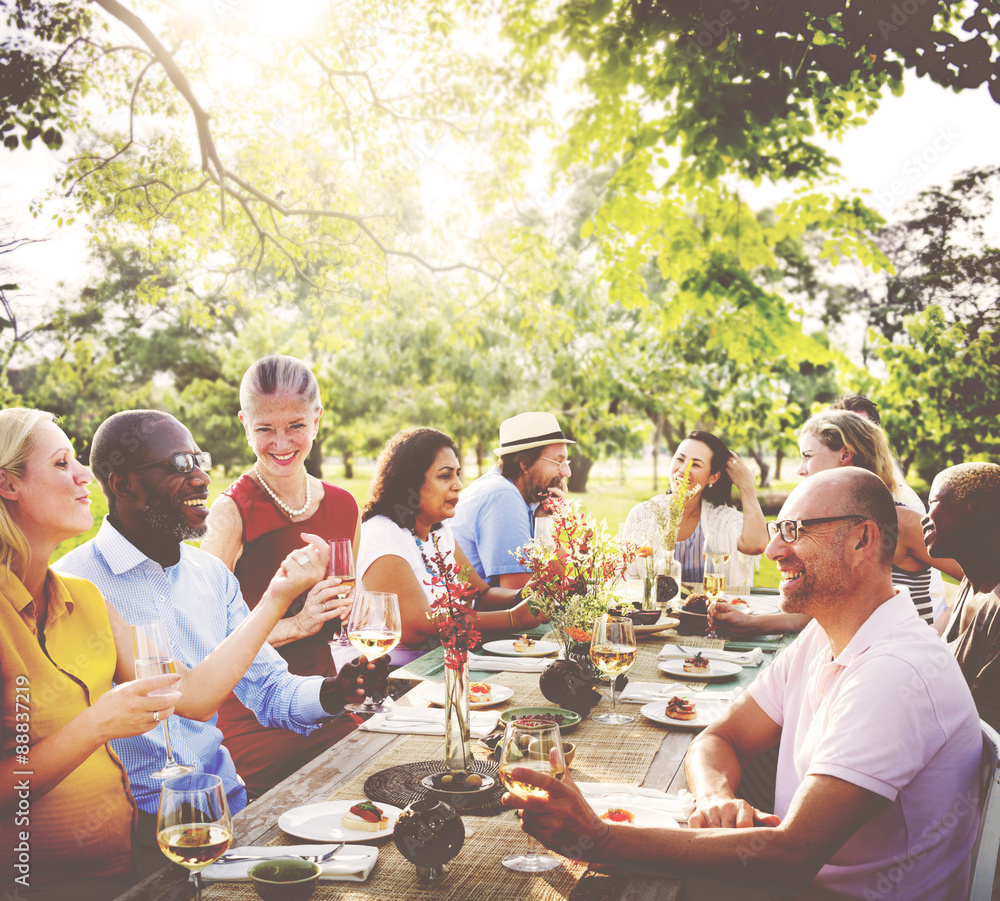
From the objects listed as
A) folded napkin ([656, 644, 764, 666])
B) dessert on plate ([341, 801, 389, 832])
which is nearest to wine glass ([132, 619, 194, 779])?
dessert on plate ([341, 801, 389, 832])

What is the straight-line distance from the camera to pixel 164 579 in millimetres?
2396

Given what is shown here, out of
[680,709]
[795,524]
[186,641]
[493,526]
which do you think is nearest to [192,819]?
[186,641]

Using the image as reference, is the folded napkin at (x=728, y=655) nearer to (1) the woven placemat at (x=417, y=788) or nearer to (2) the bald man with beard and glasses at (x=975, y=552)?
(2) the bald man with beard and glasses at (x=975, y=552)

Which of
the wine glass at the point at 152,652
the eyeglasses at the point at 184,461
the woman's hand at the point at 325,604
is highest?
the eyeglasses at the point at 184,461

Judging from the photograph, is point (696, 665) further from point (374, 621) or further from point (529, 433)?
point (529, 433)

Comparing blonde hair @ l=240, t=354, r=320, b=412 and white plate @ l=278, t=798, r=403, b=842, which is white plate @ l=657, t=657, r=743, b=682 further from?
blonde hair @ l=240, t=354, r=320, b=412

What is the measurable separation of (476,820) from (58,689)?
101 cm

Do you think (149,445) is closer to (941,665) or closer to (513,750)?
(513,750)

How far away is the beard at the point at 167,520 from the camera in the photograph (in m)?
2.30

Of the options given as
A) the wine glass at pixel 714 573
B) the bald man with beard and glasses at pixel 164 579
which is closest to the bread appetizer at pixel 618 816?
the bald man with beard and glasses at pixel 164 579

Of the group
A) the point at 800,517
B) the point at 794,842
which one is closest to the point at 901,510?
the point at 800,517

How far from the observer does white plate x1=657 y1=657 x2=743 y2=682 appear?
2842 millimetres

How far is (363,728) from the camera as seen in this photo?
2.30 metres

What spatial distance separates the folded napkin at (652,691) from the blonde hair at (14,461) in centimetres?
173
